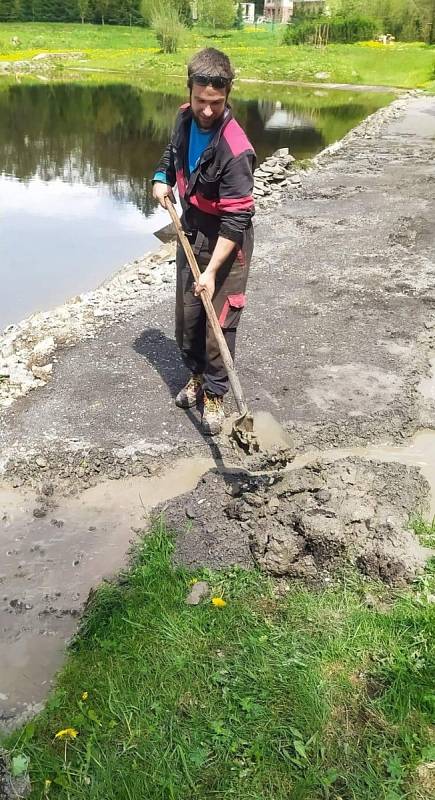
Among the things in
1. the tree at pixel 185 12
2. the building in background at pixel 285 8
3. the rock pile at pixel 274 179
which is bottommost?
the rock pile at pixel 274 179

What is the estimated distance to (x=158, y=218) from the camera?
12461 mm

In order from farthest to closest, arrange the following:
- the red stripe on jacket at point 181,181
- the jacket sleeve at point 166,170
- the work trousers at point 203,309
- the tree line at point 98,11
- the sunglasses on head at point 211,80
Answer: the tree line at point 98,11 < the jacket sleeve at point 166,170 < the work trousers at point 203,309 < the red stripe on jacket at point 181,181 < the sunglasses on head at point 211,80

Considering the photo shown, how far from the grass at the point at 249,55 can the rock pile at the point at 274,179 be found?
27.6m

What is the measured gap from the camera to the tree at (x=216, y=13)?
72.6 metres

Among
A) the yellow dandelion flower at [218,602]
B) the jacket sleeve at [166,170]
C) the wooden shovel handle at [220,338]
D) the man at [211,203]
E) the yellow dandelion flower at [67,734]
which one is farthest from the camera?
the jacket sleeve at [166,170]

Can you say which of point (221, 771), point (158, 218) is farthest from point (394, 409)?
point (158, 218)

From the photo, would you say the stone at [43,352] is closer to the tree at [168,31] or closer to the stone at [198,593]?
the stone at [198,593]

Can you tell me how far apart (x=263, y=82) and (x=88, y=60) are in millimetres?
17706

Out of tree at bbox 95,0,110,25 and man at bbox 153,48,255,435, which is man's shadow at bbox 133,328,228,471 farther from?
tree at bbox 95,0,110,25

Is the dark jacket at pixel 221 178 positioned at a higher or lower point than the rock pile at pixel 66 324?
higher

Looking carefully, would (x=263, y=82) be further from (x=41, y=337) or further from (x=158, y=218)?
(x=41, y=337)

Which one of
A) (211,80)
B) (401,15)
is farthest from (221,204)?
(401,15)

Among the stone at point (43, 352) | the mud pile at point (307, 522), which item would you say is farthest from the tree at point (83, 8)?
the mud pile at point (307, 522)

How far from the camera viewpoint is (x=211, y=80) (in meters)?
3.43
